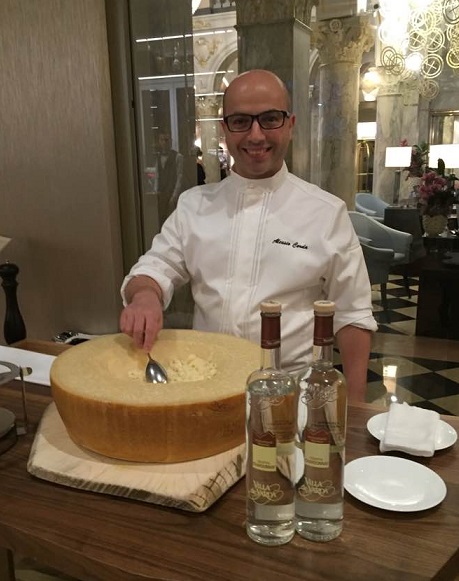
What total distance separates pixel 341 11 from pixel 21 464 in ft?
19.3

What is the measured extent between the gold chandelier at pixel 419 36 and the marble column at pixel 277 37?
3.63 ft

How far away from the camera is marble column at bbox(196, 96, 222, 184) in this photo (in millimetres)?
7820

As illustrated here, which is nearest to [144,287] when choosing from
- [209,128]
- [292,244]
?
[292,244]

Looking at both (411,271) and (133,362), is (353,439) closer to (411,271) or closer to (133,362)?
(133,362)

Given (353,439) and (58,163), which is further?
(58,163)

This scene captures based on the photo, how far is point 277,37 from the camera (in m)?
4.02

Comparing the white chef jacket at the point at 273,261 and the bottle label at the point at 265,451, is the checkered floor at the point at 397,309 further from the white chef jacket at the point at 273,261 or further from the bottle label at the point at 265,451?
the bottle label at the point at 265,451

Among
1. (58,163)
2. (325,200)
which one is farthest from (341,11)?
(325,200)

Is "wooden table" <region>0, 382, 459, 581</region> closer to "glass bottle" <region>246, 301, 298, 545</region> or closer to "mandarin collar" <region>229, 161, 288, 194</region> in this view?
"glass bottle" <region>246, 301, 298, 545</region>

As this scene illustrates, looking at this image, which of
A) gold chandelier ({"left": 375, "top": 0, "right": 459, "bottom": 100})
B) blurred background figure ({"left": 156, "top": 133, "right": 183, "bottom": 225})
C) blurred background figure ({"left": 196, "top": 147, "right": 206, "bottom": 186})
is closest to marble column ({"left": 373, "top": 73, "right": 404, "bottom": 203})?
gold chandelier ({"left": 375, "top": 0, "right": 459, "bottom": 100})

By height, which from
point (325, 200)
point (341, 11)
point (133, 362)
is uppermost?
point (341, 11)

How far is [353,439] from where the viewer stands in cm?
103

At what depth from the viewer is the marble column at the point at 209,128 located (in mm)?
7820

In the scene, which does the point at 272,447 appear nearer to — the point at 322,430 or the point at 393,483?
the point at 322,430
